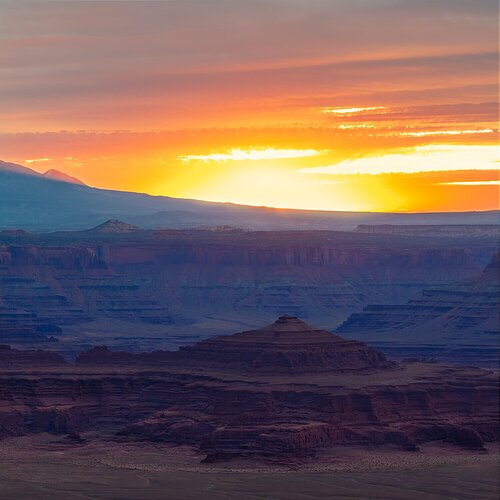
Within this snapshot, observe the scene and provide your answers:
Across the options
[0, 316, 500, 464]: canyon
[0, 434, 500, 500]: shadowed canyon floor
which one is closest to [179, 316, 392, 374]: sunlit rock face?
[0, 316, 500, 464]: canyon

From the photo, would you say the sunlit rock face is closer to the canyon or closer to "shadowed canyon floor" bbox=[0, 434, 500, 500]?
the canyon

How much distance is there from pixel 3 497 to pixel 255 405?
28.9 m

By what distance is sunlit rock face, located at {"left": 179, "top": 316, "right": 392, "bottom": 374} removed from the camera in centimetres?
15500

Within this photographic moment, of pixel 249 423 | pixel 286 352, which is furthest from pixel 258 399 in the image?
pixel 286 352

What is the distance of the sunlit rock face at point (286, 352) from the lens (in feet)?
509

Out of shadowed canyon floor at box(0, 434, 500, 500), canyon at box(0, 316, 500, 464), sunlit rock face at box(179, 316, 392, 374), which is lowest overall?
shadowed canyon floor at box(0, 434, 500, 500)

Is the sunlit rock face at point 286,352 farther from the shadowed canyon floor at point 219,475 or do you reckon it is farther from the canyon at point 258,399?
the shadowed canyon floor at point 219,475

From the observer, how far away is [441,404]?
495 feet

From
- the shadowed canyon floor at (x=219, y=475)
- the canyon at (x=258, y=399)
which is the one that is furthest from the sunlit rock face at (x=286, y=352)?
the shadowed canyon floor at (x=219, y=475)

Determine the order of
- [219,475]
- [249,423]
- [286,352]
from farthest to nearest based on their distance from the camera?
[286,352], [249,423], [219,475]

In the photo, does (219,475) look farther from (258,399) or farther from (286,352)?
(286,352)

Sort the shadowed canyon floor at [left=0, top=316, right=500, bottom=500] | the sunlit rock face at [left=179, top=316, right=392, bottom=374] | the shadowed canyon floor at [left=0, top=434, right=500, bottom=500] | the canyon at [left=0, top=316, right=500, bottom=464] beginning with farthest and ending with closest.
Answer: the sunlit rock face at [left=179, top=316, right=392, bottom=374] < the canyon at [left=0, top=316, right=500, bottom=464] < the shadowed canyon floor at [left=0, top=316, right=500, bottom=500] < the shadowed canyon floor at [left=0, top=434, right=500, bottom=500]

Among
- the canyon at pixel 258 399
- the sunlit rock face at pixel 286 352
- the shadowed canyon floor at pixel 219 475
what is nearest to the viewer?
the shadowed canyon floor at pixel 219 475

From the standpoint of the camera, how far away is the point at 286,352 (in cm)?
15575
